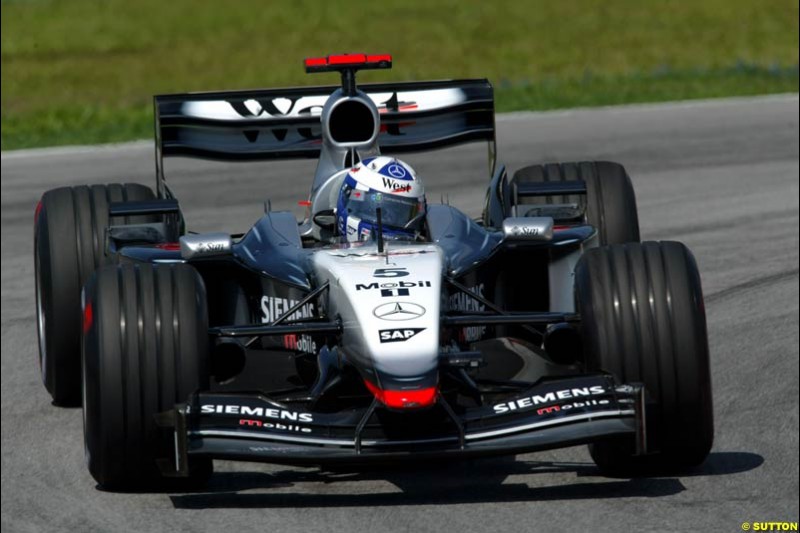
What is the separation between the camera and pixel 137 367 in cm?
735

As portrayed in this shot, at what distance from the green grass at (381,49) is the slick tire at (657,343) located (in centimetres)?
1397

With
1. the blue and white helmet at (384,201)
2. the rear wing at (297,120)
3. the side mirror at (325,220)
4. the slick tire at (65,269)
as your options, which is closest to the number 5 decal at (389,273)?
the blue and white helmet at (384,201)

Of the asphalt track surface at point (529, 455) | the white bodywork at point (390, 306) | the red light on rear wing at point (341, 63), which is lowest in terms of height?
the asphalt track surface at point (529, 455)

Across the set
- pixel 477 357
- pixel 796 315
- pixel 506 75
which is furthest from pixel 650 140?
pixel 477 357

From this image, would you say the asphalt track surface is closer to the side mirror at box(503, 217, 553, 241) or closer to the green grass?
the side mirror at box(503, 217, 553, 241)

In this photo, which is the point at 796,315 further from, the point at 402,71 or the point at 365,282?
the point at 402,71

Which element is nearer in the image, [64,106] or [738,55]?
[64,106]

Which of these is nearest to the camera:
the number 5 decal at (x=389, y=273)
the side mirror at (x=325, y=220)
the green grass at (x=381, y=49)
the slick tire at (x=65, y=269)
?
the number 5 decal at (x=389, y=273)

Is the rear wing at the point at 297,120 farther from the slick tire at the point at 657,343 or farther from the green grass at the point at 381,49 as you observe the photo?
the green grass at the point at 381,49

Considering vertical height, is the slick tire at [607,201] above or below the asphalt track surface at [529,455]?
above

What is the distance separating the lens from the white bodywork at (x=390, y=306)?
23.9 ft

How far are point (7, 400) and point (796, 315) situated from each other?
528cm

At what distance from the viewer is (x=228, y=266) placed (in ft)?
29.7

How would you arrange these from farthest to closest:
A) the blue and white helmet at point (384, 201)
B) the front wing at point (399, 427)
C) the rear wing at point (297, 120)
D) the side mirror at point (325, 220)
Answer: the rear wing at point (297, 120) < the side mirror at point (325, 220) < the blue and white helmet at point (384, 201) < the front wing at point (399, 427)
